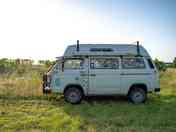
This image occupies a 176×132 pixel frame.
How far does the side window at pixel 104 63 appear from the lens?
12.2 m

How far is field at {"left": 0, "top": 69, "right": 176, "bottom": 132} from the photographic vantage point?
810 centimetres

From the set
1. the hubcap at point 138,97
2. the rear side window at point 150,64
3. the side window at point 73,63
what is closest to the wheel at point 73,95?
the side window at point 73,63

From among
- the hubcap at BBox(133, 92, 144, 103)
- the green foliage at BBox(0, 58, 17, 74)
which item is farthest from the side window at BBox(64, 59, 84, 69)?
the green foliage at BBox(0, 58, 17, 74)

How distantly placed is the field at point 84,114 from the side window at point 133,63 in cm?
160

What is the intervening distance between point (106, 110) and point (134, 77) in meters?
2.33

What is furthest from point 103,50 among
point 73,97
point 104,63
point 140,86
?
point 73,97

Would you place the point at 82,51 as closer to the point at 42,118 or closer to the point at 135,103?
the point at 135,103

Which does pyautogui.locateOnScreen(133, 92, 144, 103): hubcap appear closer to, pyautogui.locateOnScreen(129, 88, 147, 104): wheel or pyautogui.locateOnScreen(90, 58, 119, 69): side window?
pyautogui.locateOnScreen(129, 88, 147, 104): wheel

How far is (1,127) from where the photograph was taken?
8.08 meters

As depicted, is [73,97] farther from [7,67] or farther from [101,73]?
[7,67]

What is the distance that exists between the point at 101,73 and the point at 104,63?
49 cm

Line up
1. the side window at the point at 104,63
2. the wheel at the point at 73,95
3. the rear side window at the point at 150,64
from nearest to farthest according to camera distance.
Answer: the wheel at the point at 73,95
the side window at the point at 104,63
the rear side window at the point at 150,64

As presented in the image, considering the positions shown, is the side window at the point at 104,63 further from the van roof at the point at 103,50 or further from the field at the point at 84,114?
the field at the point at 84,114

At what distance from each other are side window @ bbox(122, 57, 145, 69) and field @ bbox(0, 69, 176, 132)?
63.0 inches
